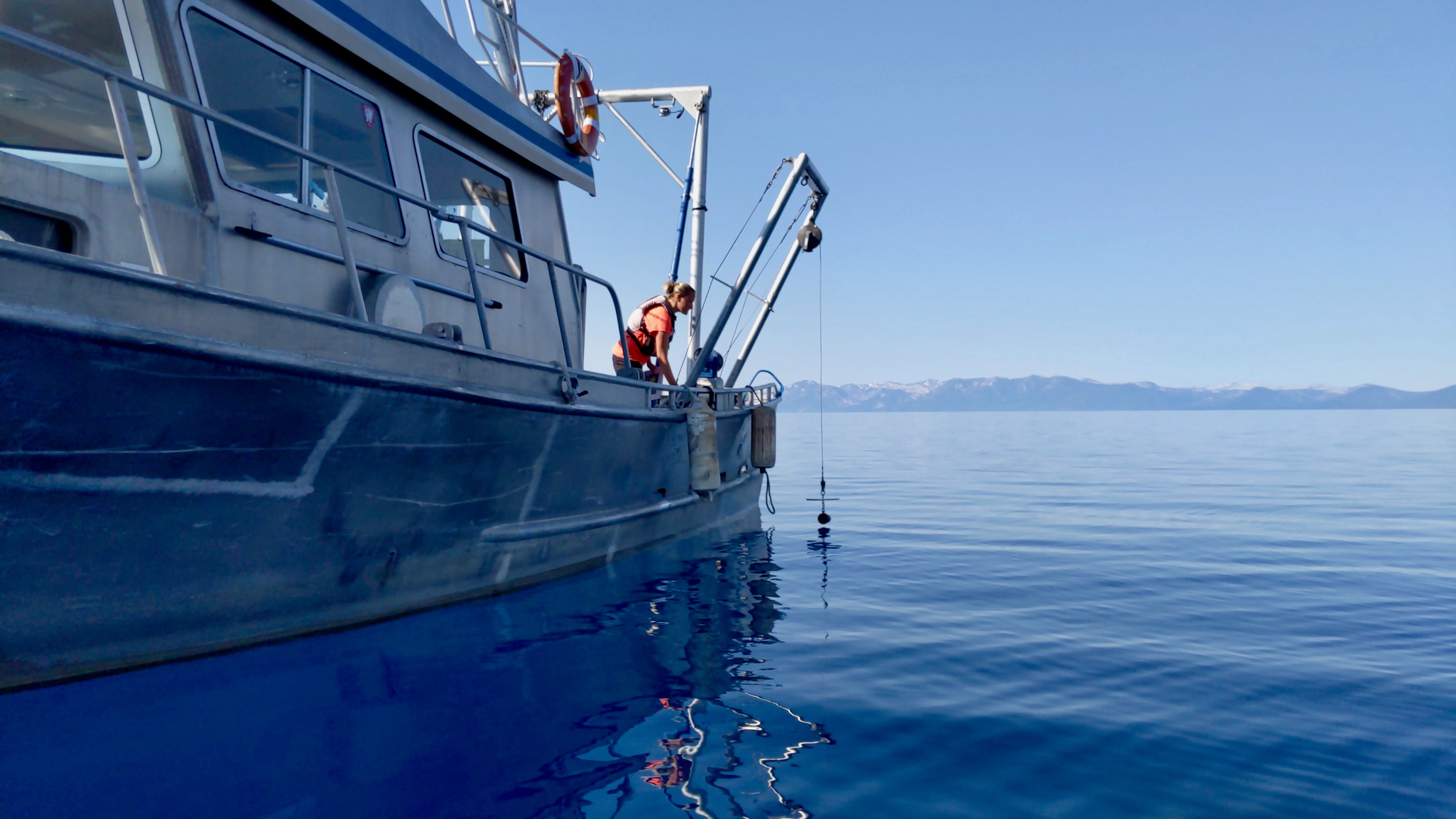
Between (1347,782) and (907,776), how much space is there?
158 centimetres

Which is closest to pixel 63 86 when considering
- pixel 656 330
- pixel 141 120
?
pixel 141 120

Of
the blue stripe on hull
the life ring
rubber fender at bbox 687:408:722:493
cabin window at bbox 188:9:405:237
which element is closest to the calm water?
the blue stripe on hull

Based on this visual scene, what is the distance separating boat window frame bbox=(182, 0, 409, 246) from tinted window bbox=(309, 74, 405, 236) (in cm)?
2

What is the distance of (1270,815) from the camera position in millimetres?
2479

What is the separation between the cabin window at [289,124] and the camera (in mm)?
3670

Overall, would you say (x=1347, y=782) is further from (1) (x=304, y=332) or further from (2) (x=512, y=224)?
(2) (x=512, y=224)

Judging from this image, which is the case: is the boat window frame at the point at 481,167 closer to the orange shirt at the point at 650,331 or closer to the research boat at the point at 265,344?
the research boat at the point at 265,344

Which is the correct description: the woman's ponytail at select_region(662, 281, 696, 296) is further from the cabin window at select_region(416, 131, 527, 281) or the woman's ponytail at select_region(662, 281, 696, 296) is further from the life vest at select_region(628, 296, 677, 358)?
the cabin window at select_region(416, 131, 527, 281)

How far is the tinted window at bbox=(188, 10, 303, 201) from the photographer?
143 inches

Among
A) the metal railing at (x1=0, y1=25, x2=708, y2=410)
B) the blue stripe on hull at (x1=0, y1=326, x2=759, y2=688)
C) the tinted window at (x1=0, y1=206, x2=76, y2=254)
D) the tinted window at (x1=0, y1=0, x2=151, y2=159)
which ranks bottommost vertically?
the blue stripe on hull at (x1=0, y1=326, x2=759, y2=688)

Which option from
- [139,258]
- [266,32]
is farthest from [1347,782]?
[266,32]

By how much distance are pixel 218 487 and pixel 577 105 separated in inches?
186

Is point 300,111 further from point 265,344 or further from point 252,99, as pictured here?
point 265,344

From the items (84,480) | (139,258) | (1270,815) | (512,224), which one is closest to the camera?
(1270,815)
